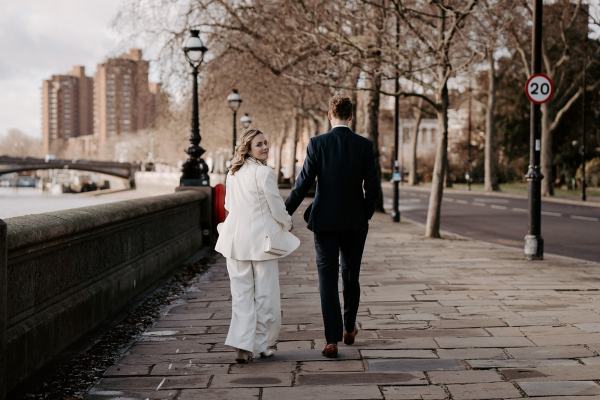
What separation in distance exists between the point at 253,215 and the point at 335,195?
24.5 inches

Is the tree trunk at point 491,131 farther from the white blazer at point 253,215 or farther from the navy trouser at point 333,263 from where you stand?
the white blazer at point 253,215

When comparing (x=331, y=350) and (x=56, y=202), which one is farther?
(x=56, y=202)

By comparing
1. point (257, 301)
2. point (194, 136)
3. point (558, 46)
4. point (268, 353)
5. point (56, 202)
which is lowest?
point (56, 202)

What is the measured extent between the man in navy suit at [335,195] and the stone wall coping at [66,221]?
1.70 metres

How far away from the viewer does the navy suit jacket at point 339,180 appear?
6188 millimetres

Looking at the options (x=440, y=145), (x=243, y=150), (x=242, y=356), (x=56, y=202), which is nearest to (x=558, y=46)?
(x=440, y=145)

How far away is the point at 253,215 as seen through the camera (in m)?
6.10

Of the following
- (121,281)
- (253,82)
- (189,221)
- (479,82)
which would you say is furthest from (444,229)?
(479,82)

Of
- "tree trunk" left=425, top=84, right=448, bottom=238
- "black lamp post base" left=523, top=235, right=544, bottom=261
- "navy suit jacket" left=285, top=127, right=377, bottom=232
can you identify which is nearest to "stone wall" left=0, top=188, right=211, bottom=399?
"navy suit jacket" left=285, top=127, right=377, bottom=232

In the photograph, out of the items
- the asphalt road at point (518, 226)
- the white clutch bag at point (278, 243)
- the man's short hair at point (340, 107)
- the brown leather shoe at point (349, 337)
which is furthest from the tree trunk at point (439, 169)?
the white clutch bag at point (278, 243)

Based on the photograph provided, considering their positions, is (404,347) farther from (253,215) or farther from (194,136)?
(194,136)

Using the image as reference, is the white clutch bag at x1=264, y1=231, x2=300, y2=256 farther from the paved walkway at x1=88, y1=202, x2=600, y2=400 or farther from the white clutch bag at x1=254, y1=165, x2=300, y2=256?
the paved walkway at x1=88, y1=202, x2=600, y2=400

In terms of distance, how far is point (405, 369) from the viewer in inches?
226

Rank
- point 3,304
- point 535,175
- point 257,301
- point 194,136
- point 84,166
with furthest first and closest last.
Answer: point 84,166, point 194,136, point 535,175, point 257,301, point 3,304
